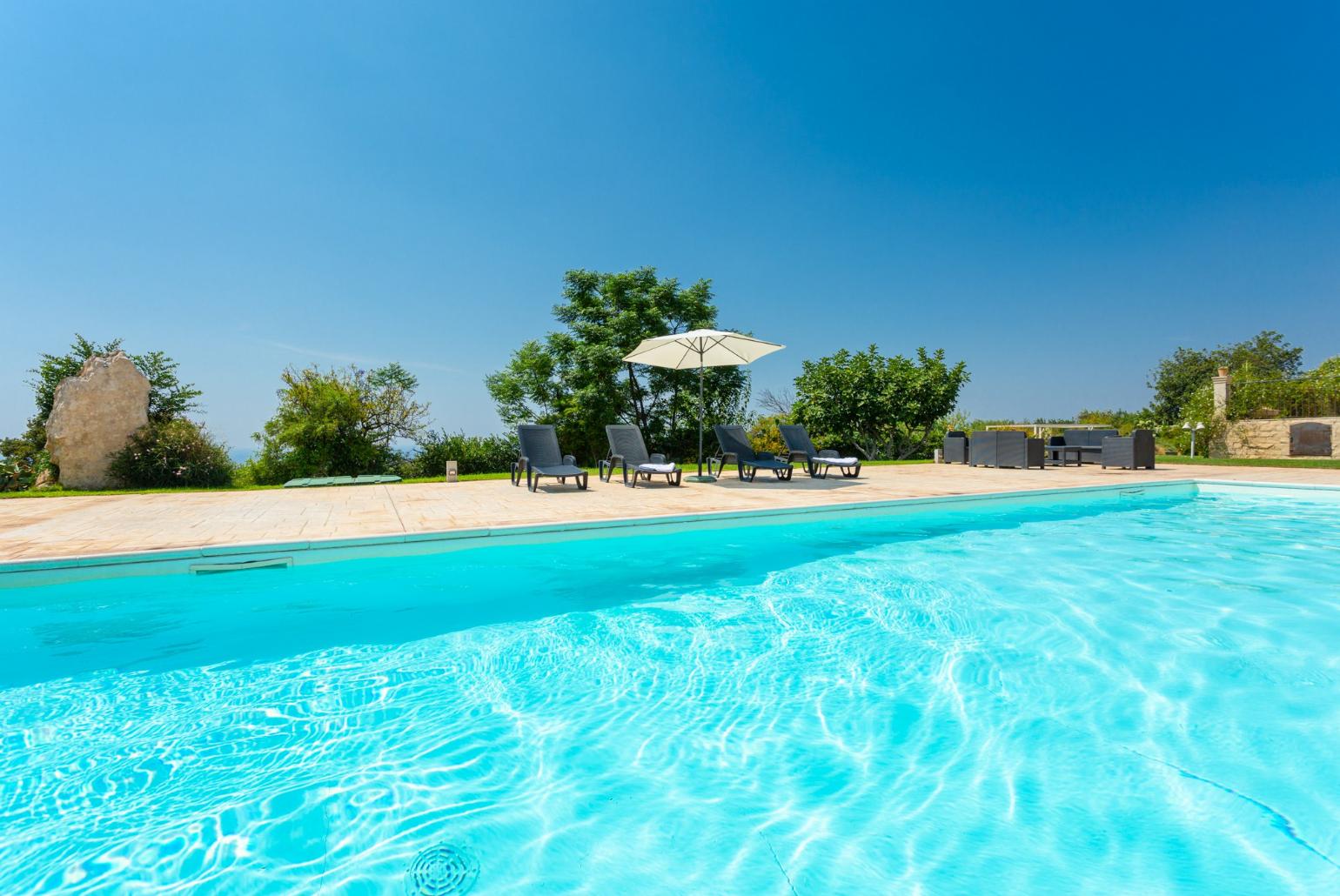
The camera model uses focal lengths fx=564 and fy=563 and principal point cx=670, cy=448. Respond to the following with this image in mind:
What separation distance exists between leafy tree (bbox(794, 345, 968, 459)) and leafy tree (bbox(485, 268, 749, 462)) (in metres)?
2.38

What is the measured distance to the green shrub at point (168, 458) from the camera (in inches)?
420

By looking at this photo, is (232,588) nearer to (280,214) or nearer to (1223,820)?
(1223,820)

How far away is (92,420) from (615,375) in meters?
10.9

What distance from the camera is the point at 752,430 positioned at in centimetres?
1636

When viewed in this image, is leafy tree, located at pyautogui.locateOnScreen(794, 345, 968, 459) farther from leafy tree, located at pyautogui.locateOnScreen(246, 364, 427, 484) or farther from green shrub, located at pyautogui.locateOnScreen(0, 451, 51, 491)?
green shrub, located at pyautogui.locateOnScreen(0, 451, 51, 491)

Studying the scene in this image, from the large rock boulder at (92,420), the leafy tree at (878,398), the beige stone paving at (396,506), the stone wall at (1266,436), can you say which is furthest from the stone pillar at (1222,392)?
Result: the large rock boulder at (92,420)

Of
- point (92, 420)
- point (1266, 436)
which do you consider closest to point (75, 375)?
point (92, 420)

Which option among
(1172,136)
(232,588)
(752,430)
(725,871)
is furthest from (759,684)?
(1172,136)

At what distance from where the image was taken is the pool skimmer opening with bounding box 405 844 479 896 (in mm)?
1726

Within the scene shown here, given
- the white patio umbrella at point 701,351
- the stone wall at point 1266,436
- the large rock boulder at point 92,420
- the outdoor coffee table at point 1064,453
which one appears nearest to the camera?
the white patio umbrella at point 701,351

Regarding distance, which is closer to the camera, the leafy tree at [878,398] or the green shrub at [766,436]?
the green shrub at [766,436]

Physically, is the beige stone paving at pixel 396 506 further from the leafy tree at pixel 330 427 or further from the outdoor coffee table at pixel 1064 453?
the leafy tree at pixel 330 427

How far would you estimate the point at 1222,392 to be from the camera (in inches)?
717

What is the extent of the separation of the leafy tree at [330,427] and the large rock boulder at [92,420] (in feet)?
9.88
